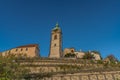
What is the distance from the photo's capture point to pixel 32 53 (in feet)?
362

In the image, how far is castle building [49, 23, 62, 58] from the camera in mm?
106312

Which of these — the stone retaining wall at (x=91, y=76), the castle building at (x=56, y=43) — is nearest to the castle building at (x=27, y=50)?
the castle building at (x=56, y=43)

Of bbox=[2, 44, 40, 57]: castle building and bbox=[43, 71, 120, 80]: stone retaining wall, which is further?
bbox=[2, 44, 40, 57]: castle building

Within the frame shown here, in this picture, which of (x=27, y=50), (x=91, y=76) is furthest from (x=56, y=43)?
(x=91, y=76)

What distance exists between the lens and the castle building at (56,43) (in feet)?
349

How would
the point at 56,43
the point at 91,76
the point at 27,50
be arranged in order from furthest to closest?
the point at 27,50 < the point at 56,43 < the point at 91,76

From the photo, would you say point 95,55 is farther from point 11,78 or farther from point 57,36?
point 11,78

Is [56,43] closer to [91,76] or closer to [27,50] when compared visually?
[27,50]

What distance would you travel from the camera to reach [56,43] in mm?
110500

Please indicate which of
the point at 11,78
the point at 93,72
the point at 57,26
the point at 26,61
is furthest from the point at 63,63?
the point at 57,26

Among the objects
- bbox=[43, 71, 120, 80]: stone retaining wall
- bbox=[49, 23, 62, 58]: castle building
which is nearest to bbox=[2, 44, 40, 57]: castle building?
bbox=[49, 23, 62, 58]: castle building

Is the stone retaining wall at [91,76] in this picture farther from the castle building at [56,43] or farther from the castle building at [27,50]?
the castle building at [27,50]

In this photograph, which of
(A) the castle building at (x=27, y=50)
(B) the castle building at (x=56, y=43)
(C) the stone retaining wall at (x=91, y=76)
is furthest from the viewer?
(A) the castle building at (x=27, y=50)

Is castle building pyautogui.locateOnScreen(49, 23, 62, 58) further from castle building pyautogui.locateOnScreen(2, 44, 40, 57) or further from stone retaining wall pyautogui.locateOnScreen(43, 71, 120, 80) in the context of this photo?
stone retaining wall pyautogui.locateOnScreen(43, 71, 120, 80)
